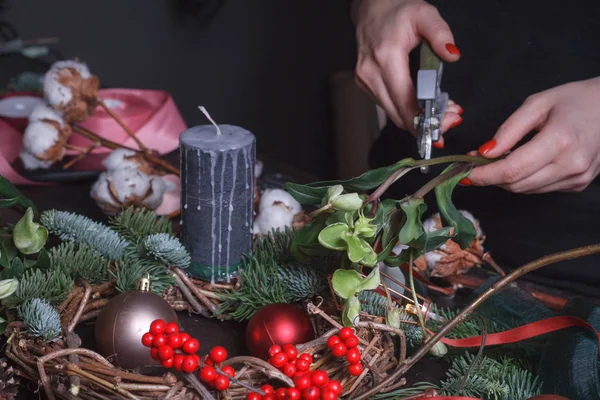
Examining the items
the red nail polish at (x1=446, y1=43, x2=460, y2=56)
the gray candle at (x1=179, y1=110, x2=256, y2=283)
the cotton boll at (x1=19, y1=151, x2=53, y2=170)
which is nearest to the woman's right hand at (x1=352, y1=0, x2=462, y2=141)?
the red nail polish at (x1=446, y1=43, x2=460, y2=56)

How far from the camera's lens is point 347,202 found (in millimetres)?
525

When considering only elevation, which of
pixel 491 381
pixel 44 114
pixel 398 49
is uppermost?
pixel 398 49

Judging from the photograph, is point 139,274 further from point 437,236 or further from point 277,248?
point 437,236

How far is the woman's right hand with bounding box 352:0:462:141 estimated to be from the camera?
30.0 inches

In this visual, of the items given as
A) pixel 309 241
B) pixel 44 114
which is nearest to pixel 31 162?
pixel 44 114

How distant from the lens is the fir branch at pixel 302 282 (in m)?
0.61

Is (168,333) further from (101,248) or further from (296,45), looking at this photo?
(296,45)

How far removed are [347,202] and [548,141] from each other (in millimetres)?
265

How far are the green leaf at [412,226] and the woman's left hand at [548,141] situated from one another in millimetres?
133

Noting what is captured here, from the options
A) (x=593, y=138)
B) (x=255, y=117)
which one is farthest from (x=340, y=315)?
(x=255, y=117)

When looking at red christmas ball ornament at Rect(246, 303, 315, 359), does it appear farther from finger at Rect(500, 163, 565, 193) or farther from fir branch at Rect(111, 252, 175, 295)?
finger at Rect(500, 163, 565, 193)

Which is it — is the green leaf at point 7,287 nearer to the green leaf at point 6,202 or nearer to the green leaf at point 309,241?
the green leaf at point 6,202

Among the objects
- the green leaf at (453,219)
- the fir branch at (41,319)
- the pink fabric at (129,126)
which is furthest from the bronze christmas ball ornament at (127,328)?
the pink fabric at (129,126)

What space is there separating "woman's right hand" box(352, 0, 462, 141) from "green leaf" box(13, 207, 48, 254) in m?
0.43
